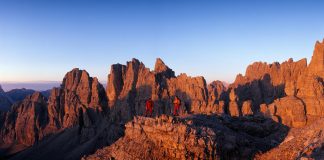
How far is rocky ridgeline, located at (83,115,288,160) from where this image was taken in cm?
2511

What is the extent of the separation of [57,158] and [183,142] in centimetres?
8076

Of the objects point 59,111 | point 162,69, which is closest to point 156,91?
point 162,69

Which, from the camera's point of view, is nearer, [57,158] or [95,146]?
[95,146]

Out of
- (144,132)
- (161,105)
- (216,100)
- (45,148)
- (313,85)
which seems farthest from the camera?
(45,148)

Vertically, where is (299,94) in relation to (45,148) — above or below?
above

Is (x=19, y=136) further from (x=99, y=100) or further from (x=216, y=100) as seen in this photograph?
(x=216, y=100)

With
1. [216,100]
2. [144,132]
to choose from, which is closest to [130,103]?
[216,100]

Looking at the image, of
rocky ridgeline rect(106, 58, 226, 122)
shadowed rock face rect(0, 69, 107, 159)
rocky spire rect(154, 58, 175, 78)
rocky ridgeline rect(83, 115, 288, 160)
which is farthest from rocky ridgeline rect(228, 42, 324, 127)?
shadowed rock face rect(0, 69, 107, 159)

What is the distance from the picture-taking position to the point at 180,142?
25.4m

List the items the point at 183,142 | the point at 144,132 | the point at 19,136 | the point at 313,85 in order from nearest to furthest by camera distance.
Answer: the point at 183,142 → the point at 144,132 → the point at 313,85 → the point at 19,136

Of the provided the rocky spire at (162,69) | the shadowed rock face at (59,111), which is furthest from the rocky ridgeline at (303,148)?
the shadowed rock face at (59,111)

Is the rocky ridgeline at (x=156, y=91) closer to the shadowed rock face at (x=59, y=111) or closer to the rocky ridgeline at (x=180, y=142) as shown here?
the shadowed rock face at (x=59, y=111)

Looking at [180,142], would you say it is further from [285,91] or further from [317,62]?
[317,62]

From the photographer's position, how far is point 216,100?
9175cm
